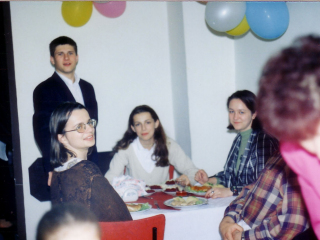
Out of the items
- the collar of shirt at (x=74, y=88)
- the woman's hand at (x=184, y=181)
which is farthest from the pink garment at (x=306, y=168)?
the collar of shirt at (x=74, y=88)

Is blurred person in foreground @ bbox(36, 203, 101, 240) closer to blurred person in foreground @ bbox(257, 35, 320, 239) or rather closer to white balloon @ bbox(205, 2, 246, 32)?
blurred person in foreground @ bbox(257, 35, 320, 239)

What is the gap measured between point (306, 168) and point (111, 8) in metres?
2.76

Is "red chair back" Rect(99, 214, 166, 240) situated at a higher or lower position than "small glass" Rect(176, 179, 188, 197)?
higher

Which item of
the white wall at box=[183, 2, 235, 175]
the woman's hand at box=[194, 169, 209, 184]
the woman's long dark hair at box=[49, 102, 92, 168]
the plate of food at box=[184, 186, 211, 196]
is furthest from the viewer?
the white wall at box=[183, 2, 235, 175]

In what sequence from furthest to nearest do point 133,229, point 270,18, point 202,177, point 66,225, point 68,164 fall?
point 202,177 → point 270,18 → point 68,164 → point 133,229 → point 66,225

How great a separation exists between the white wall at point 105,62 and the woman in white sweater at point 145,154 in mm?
746

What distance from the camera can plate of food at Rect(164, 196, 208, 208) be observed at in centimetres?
175

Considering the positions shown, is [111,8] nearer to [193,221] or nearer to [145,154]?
[145,154]

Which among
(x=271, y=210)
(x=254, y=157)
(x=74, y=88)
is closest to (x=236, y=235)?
(x=271, y=210)

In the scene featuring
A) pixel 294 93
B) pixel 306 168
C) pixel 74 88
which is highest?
pixel 74 88

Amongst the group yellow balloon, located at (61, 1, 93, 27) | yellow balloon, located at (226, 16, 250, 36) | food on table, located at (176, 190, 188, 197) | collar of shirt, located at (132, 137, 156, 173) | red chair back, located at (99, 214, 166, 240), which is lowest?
food on table, located at (176, 190, 188, 197)

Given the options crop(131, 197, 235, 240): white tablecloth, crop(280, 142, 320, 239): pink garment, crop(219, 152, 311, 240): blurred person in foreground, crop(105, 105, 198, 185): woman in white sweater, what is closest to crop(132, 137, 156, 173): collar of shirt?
crop(105, 105, 198, 185): woman in white sweater

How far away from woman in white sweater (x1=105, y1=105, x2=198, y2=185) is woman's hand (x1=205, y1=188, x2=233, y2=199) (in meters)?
0.60

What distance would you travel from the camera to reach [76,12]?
9.49 ft
